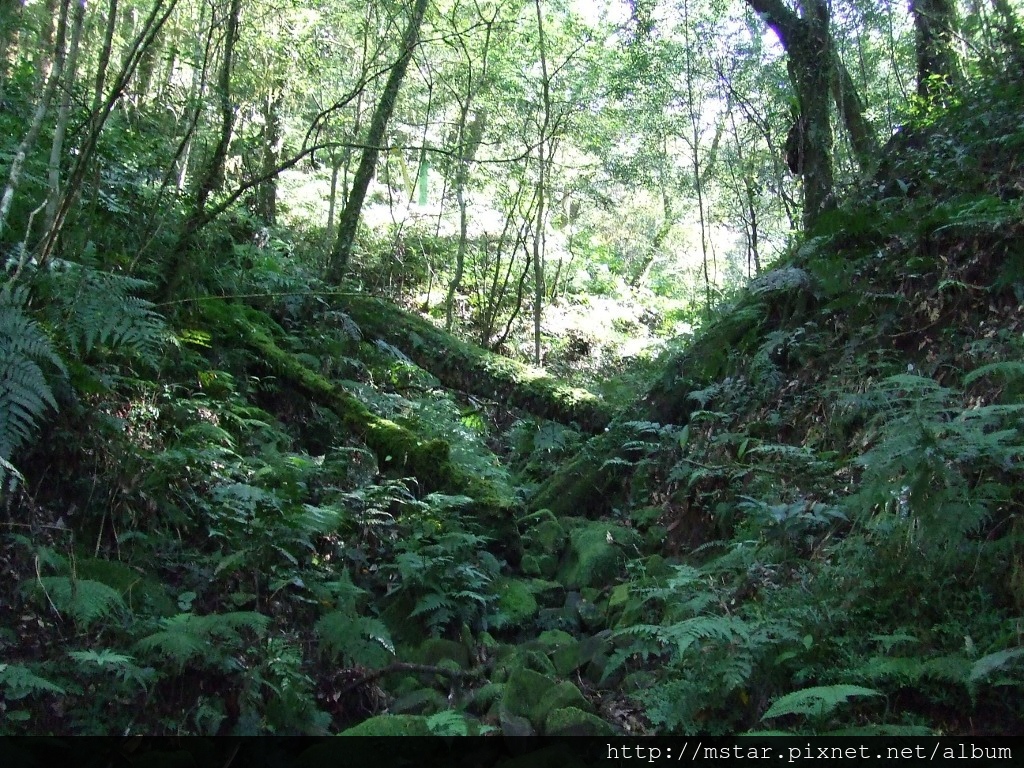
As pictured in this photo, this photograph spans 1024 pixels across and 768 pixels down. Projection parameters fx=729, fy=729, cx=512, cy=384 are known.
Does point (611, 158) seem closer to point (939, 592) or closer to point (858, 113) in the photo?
point (858, 113)

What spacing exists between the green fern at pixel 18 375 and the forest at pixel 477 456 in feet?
0.07

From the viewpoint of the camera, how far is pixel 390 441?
614cm

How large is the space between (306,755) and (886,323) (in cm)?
504

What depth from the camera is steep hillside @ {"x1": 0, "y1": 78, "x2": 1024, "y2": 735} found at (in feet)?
10.8

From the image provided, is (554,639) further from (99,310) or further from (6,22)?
(6,22)

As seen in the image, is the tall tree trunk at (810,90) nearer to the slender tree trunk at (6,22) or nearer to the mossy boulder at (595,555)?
the mossy boulder at (595,555)

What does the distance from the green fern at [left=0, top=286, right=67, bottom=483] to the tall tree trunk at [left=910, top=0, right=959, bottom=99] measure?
9.25 metres

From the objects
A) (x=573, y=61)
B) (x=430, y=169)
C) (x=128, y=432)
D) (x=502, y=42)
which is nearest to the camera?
(x=128, y=432)

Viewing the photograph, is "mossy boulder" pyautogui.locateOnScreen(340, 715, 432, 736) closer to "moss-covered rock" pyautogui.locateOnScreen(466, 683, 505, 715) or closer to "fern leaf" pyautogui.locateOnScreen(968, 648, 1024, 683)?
"moss-covered rock" pyautogui.locateOnScreen(466, 683, 505, 715)

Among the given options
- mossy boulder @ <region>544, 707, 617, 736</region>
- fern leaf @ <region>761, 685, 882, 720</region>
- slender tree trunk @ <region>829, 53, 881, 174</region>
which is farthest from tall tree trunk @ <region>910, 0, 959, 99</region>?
mossy boulder @ <region>544, 707, 617, 736</region>

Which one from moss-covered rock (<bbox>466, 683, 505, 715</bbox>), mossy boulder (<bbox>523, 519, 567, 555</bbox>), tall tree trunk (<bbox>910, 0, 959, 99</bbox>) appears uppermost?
tall tree trunk (<bbox>910, 0, 959, 99</bbox>)

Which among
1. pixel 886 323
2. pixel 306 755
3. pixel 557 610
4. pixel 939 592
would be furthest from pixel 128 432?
pixel 886 323

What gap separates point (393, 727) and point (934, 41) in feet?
31.9

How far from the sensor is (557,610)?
202 inches
